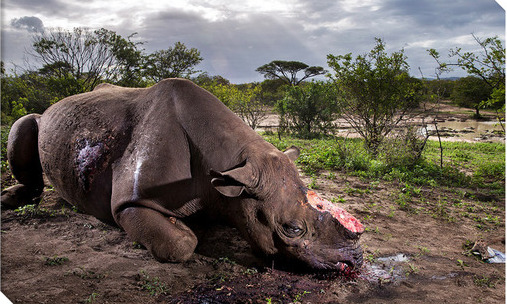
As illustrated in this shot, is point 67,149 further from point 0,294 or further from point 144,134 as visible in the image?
point 0,294

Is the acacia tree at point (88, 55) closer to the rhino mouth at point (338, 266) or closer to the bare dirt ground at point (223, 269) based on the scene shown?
the bare dirt ground at point (223, 269)

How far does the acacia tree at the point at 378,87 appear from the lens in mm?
10344

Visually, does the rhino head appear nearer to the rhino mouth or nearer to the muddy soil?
the rhino mouth

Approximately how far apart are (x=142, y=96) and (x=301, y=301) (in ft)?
9.65

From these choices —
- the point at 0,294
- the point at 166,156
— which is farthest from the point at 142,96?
the point at 0,294

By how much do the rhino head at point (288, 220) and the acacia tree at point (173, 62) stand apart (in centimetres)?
1229

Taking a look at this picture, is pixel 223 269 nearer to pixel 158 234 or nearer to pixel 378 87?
pixel 158 234

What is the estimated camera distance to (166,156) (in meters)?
3.71

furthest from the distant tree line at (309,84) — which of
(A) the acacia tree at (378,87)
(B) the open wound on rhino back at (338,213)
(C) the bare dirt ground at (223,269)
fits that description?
(B) the open wound on rhino back at (338,213)

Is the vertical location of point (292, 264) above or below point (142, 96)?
below

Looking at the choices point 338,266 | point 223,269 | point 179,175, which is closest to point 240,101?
point 179,175

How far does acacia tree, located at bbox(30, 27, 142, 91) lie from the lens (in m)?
12.1

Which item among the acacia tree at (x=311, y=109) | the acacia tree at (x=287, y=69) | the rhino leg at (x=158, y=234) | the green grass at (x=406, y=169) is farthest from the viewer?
the acacia tree at (x=287, y=69)

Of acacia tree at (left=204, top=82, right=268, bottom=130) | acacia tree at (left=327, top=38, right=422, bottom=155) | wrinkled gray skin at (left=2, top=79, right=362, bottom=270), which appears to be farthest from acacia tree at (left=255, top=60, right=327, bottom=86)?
wrinkled gray skin at (left=2, top=79, right=362, bottom=270)
